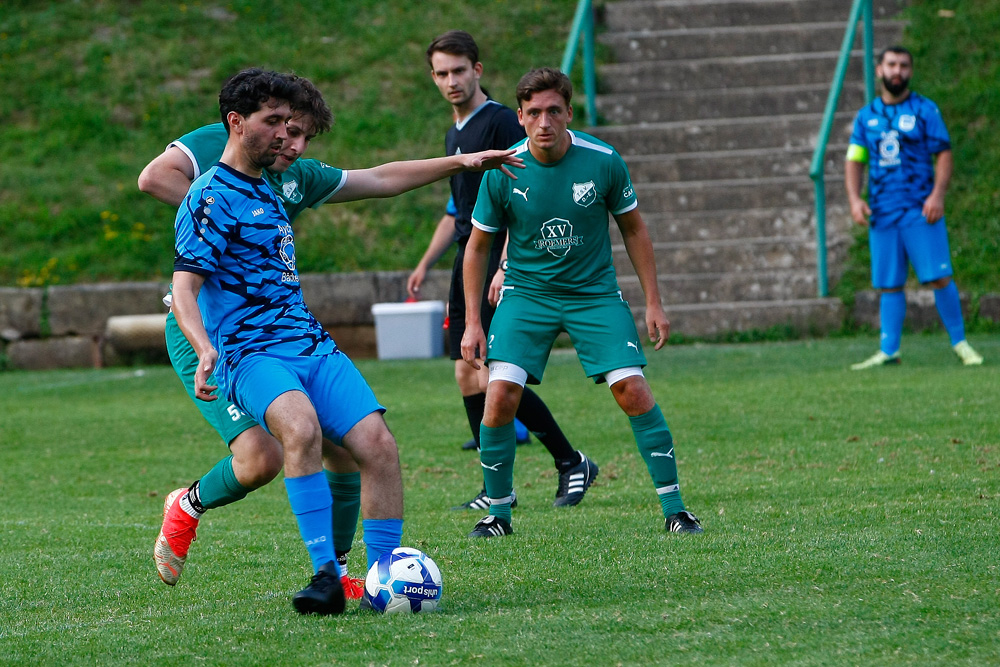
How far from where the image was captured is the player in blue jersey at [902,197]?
Answer: 10.4m

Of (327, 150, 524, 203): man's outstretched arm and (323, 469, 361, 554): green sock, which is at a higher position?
(327, 150, 524, 203): man's outstretched arm

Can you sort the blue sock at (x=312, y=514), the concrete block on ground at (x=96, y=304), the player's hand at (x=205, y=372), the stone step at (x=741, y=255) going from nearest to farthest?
the player's hand at (x=205, y=372), the blue sock at (x=312, y=514), the stone step at (x=741, y=255), the concrete block on ground at (x=96, y=304)

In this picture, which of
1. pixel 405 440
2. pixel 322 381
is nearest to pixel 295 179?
pixel 322 381

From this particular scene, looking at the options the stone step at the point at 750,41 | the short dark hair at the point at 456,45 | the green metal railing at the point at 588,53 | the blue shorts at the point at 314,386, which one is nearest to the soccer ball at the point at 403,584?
the blue shorts at the point at 314,386

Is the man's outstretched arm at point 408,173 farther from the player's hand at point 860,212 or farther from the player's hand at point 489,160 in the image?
the player's hand at point 860,212

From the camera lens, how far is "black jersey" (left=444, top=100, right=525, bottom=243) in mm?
6516

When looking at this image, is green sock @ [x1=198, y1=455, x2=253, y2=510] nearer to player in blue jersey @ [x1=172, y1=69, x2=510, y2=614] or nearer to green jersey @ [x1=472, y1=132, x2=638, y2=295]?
player in blue jersey @ [x1=172, y1=69, x2=510, y2=614]

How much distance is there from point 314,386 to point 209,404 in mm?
464

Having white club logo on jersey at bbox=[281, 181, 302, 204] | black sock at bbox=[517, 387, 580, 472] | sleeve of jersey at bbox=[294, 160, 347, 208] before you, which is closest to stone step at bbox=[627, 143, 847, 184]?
black sock at bbox=[517, 387, 580, 472]

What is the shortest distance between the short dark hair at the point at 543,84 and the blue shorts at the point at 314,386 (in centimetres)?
153

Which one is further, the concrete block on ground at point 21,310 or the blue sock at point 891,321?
the concrete block on ground at point 21,310

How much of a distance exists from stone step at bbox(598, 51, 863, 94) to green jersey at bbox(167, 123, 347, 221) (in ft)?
37.5

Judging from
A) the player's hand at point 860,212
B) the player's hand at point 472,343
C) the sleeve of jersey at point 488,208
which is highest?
the sleeve of jersey at point 488,208

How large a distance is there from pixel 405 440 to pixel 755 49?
927cm
